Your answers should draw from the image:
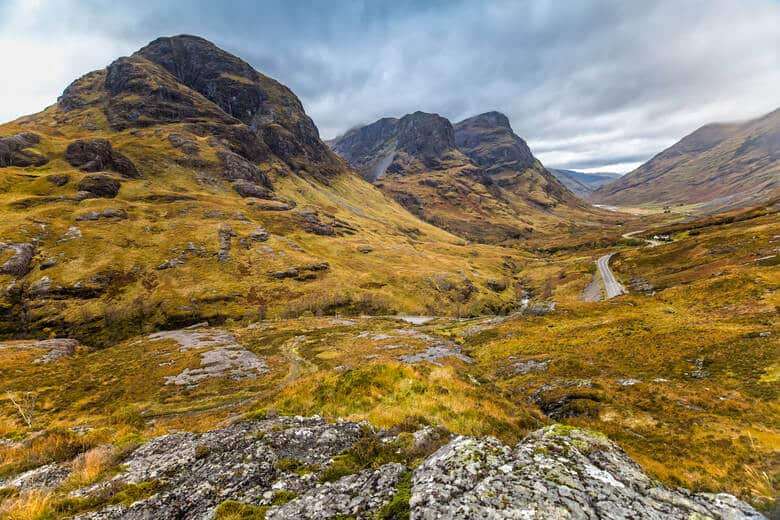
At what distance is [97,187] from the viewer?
434 ft

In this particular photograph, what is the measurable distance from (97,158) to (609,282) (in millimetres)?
240252

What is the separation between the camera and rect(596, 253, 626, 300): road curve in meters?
90.6

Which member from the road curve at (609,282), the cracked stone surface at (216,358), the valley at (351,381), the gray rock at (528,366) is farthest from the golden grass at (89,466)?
the road curve at (609,282)

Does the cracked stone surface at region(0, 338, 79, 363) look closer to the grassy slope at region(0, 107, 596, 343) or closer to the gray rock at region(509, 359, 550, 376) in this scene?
the grassy slope at region(0, 107, 596, 343)

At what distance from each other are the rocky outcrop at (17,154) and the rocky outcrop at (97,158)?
35.6 feet

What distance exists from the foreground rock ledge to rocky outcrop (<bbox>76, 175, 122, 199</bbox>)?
548 ft

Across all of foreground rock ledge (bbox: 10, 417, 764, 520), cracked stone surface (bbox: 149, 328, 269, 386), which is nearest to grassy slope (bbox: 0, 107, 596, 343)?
cracked stone surface (bbox: 149, 328, 269, 386)

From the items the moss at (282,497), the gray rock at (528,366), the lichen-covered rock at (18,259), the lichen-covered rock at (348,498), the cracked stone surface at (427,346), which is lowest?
the cracked stone surface at (427,346)

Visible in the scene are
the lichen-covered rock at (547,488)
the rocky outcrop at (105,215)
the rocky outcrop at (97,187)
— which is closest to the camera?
the lichen-covered rock at (547,488)

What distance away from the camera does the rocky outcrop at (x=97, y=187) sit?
128613 mm

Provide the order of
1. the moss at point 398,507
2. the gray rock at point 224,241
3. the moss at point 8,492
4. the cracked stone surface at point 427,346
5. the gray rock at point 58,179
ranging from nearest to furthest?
the moss at point 398,507
the moss at point 8,492
the cracked stone surface at point 427,346
the gray rock at point 224,241
the gray rock at point 58,179

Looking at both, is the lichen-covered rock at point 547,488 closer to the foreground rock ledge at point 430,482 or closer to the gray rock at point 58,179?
the foreground rock ledge at point 430,482

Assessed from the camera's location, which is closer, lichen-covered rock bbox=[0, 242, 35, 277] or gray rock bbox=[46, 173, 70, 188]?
Answer: lichen-covered rock bbox=[0, 242, 35, 277]

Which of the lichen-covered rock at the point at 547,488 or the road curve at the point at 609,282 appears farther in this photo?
the road curve at the point at 609,282
